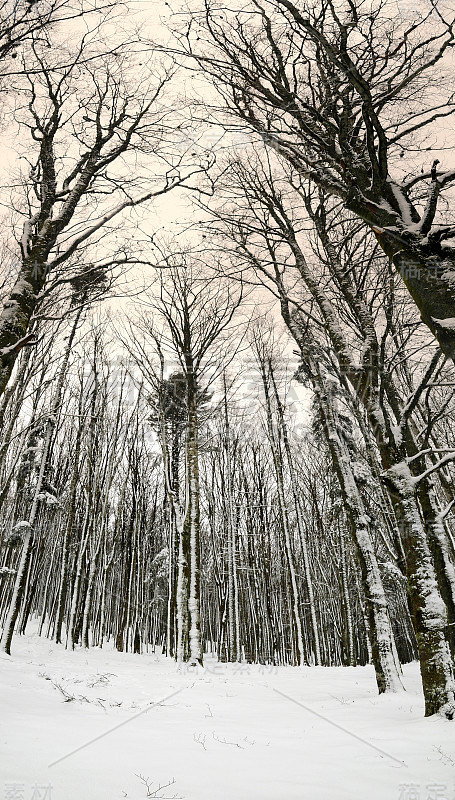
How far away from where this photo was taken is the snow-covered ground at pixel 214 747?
219 cm

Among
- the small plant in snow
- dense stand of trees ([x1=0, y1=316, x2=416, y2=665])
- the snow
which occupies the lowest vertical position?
the small plant in snow

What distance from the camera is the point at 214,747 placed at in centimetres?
304

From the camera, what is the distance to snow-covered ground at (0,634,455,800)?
2189mm

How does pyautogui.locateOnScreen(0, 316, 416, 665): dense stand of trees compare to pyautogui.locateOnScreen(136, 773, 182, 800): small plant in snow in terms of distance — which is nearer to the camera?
pyautogui.locateOnScreen(136, 773, 182, 800): small plant in snow

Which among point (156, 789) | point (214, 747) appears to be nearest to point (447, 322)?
point (156, 789)

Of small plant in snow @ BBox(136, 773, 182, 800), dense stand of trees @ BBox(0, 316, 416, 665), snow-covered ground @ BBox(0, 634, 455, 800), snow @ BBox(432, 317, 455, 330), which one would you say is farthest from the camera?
dense stand of trees @ BBox(0, 316, 416, 665)

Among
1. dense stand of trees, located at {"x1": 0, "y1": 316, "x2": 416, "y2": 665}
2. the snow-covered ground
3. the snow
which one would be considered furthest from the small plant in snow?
dense stand of trees, located at {"x1": 0, "y1": 316, "x2": 416, "y2": 665}

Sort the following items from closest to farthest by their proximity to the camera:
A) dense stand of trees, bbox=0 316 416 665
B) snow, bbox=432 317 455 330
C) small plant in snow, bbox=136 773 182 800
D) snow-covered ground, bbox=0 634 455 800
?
small plant in snow, bbox=136 773 182 800
snow-covered ground, bbox=0 634 455 800
snow, bbox=432 317 455 330
dense stand of trees, bbox=0 316 416 665

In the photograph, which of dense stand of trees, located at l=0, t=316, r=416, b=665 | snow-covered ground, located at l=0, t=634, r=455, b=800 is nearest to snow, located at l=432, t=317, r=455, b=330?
snow-covered ground, located at l=0, t=634, r=455, b=800

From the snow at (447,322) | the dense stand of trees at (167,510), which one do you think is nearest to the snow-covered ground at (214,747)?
the snow at (447,322)

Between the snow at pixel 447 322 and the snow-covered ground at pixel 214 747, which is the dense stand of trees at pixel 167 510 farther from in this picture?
the snow at pixel 447 322

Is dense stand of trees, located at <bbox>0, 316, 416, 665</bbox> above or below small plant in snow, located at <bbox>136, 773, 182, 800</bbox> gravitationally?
above

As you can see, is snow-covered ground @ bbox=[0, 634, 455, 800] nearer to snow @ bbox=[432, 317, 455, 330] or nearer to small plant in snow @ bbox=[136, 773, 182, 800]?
small plant in snow @ bbox=[136, 773, 182, 800]

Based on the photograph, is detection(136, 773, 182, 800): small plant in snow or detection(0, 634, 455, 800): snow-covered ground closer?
detection(136, 773, 182, 800): small plant in snow
